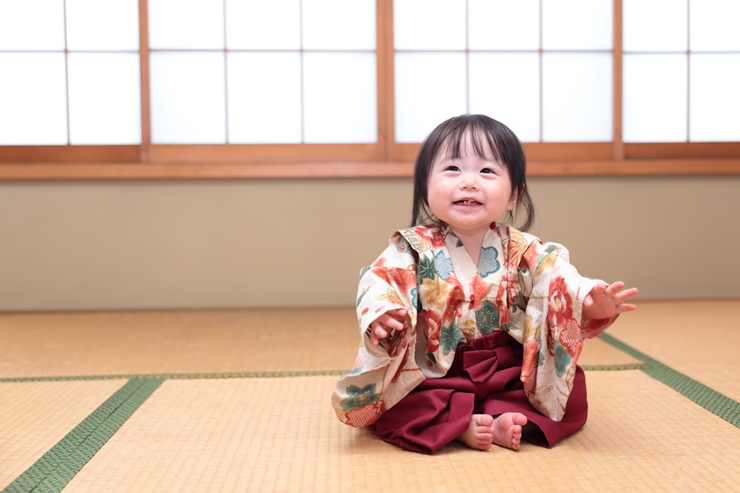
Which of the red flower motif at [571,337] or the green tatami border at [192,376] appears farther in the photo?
the green tatami border at [192,376]

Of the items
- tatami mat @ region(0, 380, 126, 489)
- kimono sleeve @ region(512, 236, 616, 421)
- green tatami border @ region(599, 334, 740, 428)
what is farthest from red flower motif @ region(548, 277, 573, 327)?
tatami mat @ region(0, 380, 126, 489)

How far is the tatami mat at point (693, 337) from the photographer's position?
70.7 inches

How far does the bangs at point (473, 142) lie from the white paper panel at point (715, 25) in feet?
7.86

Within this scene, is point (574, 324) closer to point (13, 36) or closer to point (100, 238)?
point (100, 238)

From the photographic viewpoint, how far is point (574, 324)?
48.6 inches

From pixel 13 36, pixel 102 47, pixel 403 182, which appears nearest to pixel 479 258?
pixel 403 182

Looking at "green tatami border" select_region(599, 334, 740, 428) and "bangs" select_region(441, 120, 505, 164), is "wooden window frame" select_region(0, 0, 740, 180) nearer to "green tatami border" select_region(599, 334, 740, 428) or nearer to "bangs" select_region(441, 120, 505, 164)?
"green tatami border" select_region(599, 334, 740, 428)

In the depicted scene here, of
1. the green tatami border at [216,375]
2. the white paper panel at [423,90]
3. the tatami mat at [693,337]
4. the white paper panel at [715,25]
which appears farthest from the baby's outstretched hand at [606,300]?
the white paper panel at [715,25]

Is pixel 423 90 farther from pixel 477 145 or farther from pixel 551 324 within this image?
pixel 551 324

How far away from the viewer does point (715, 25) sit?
3285 millimetres

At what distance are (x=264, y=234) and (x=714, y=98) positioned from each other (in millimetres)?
2170

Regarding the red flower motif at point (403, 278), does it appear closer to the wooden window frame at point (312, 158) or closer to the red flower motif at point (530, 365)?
the red flower motif at point (530, 365)

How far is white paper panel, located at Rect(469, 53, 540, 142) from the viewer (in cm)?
323

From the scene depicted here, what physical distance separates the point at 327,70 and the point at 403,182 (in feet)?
2.00
